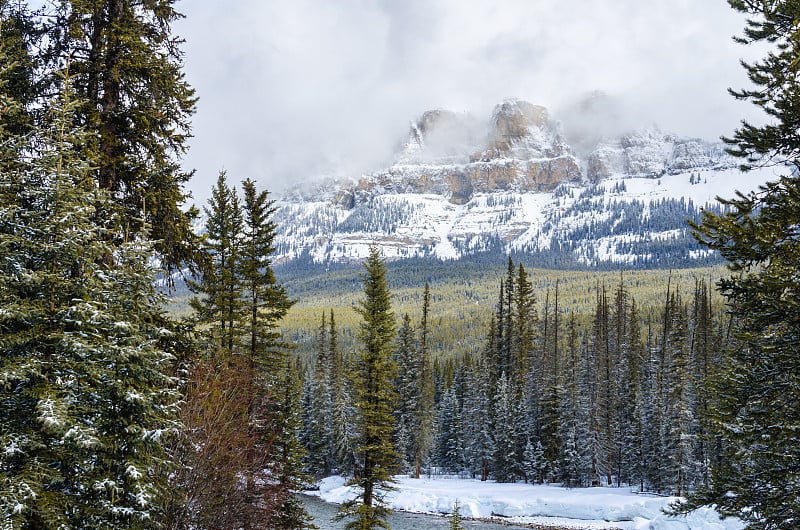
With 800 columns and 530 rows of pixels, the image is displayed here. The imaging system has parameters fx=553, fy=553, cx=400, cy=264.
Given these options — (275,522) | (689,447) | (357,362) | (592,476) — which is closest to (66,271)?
(275,522)

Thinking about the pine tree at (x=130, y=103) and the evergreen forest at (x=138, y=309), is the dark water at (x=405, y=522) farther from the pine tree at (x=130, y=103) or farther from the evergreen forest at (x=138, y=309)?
→ the pine tree at (x=130, y=103)

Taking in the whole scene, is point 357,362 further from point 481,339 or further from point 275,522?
point 481,339

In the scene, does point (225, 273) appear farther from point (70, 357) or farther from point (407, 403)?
point (407, 403)

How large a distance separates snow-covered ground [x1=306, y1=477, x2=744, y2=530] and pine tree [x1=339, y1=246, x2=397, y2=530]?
1163 centimetres

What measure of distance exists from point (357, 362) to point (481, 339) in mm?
151436

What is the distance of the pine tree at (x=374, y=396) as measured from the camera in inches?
933

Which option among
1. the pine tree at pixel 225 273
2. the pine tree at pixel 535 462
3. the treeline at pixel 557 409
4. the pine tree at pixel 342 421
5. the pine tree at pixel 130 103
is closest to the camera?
the pine tree at pixel 130 103

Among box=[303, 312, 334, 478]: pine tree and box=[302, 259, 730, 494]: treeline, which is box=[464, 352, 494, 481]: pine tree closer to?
box=[302, 259, 730, 494]: treeline

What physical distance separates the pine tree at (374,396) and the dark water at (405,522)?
14082 mm

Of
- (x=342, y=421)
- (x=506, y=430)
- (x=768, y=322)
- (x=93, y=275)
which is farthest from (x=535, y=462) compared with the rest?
(x=93, y=275)

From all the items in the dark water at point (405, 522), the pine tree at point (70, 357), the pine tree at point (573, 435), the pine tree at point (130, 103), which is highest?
the pine tree at point (130, 103)

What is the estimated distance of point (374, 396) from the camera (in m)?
24.5

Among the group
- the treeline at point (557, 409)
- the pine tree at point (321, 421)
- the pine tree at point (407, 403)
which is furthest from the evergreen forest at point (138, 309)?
the pine tree at point (321, 421)

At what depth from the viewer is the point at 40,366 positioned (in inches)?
268
